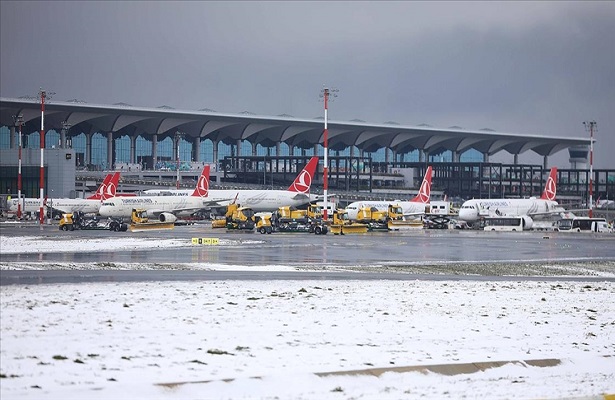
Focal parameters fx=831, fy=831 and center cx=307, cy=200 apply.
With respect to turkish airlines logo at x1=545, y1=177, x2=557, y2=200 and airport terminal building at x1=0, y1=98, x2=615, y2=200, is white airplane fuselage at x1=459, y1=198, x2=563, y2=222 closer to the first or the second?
turkish airlines logo at x1=545, y1=177, x2=557, y2=200

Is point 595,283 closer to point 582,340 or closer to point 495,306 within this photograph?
point 495,306

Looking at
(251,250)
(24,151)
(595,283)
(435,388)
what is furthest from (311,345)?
(24,151)

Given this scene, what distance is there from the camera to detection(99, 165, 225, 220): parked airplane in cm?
8338

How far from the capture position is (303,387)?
11.8 meters

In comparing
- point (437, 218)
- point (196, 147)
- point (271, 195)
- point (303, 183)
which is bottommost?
point (437, 218)

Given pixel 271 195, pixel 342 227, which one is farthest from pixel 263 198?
pixel 342 227

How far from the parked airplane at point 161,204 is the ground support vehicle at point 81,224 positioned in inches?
384

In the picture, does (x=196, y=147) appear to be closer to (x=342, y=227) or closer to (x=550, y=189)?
(x=550, y=189)

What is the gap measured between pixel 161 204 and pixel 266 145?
104 m

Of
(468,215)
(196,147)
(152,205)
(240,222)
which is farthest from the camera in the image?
(196,147)

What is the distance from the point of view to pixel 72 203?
318 feet

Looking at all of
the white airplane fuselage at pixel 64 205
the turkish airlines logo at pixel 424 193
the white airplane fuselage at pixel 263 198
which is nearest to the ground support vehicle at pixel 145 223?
the white airplane fuselage at pixel 64 205

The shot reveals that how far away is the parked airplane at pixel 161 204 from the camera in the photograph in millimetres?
83375

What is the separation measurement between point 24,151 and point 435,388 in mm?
122180
